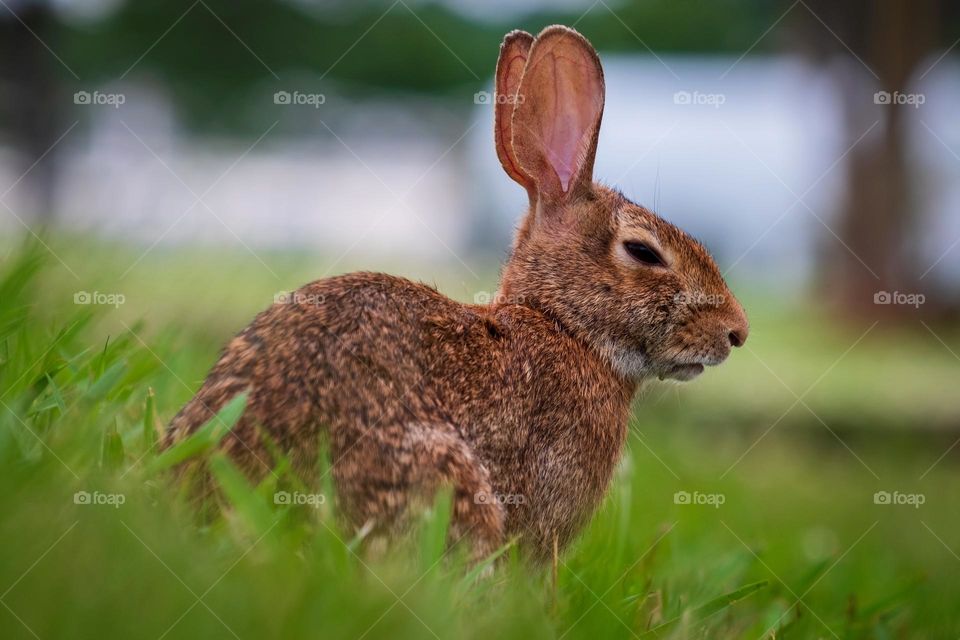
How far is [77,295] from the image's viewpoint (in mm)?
3867

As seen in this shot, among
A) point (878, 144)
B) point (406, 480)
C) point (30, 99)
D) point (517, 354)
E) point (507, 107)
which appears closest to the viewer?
point (406, 480)

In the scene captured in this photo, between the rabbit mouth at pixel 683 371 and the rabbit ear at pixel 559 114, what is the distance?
0.88m

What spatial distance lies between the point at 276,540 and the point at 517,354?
1.50m

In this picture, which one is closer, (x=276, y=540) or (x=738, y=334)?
(x=276, y=540)

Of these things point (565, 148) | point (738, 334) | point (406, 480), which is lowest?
point (406, 480)

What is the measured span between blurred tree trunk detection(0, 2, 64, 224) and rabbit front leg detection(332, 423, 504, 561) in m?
20.5

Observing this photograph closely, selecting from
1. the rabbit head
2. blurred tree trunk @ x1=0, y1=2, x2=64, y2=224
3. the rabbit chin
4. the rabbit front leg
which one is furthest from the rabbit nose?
blurred tree trunk @ x1=0, y1=2, x2=64, y2=224

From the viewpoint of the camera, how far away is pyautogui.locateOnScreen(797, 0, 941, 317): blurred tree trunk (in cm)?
1616

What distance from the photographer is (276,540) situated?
2580 mm

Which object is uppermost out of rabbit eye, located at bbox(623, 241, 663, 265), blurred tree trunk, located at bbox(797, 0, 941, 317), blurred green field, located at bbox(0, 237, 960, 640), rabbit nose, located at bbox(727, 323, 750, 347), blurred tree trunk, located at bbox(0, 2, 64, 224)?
blurred tree trunk, located at bbox(797, 0, 941, 317)

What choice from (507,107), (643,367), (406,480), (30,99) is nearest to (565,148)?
(507,107)

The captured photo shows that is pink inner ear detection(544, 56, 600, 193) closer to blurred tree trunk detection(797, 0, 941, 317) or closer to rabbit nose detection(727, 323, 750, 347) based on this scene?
rabbit nose detection(727, 323, 750, 347)

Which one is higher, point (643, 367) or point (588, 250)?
point (588, 250)

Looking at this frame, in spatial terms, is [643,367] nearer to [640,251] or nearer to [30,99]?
[640,251]
